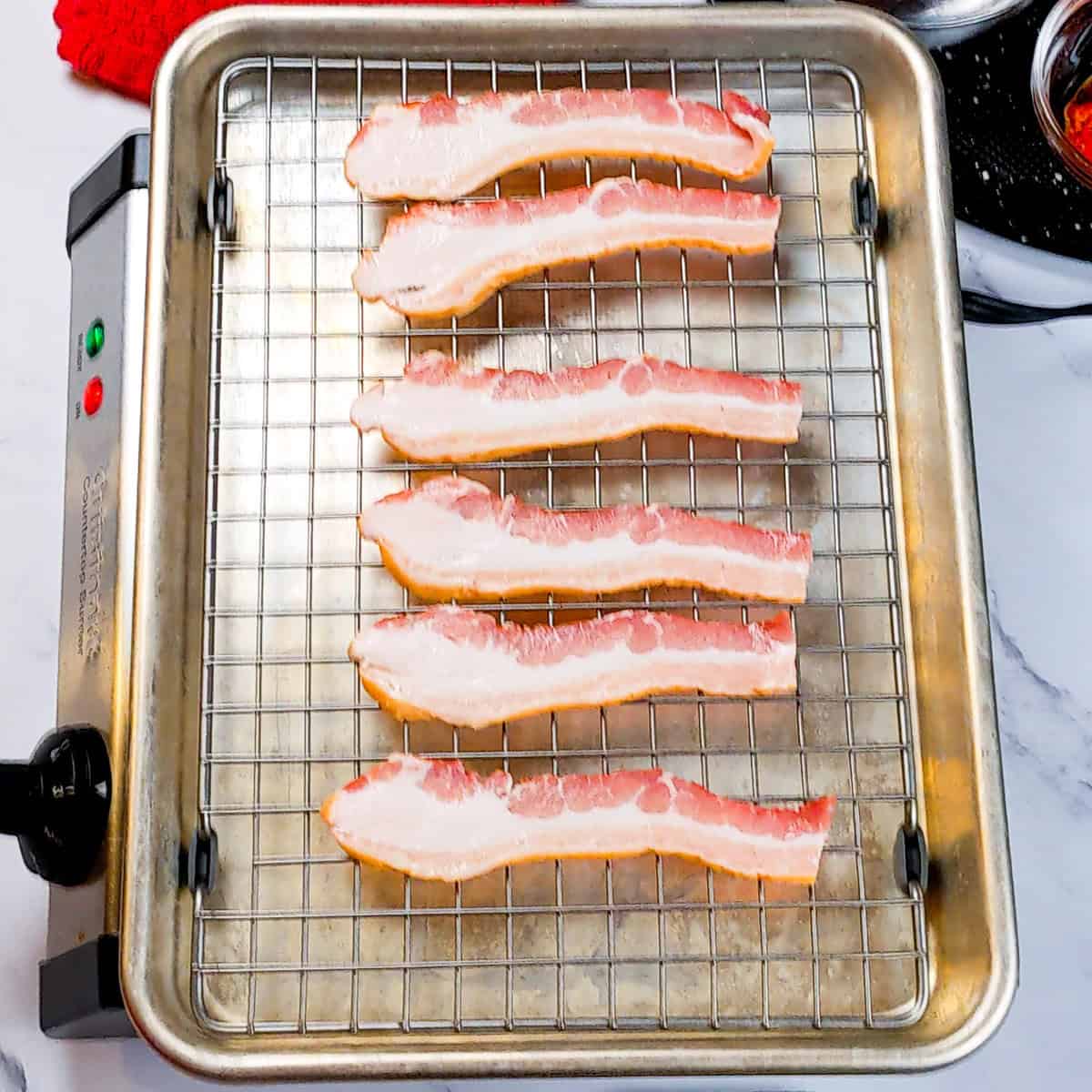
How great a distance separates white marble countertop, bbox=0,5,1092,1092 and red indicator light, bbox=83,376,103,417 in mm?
136

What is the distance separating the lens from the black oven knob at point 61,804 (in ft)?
2.93

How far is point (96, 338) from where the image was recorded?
104 cm

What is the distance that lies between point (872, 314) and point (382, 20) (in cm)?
46

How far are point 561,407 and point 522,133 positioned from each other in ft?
0.75

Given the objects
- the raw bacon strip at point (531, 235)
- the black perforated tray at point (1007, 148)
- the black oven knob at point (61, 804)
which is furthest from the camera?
the black perforated tray at point (1007, 148)

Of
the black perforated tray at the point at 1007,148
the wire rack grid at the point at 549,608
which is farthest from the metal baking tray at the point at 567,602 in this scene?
the black perforated tray at the point at 1007,148

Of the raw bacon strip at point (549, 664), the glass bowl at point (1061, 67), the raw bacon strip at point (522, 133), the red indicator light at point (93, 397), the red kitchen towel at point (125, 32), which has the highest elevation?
the red kitchen towel at point (125, 32)

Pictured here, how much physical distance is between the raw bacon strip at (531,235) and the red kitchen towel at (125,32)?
29 cm

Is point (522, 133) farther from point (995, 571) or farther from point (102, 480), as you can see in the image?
point (995, 571)

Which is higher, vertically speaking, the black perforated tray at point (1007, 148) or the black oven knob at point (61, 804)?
the black perforated tray at point (1007, 148)

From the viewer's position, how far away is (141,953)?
0.87 metres

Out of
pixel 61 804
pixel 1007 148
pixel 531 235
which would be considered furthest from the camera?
pixel 1007 148

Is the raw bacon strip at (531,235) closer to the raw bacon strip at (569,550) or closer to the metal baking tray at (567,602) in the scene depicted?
the metal baking tray at (567,602)

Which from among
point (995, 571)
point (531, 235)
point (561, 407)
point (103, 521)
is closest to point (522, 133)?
point (531, 235)
